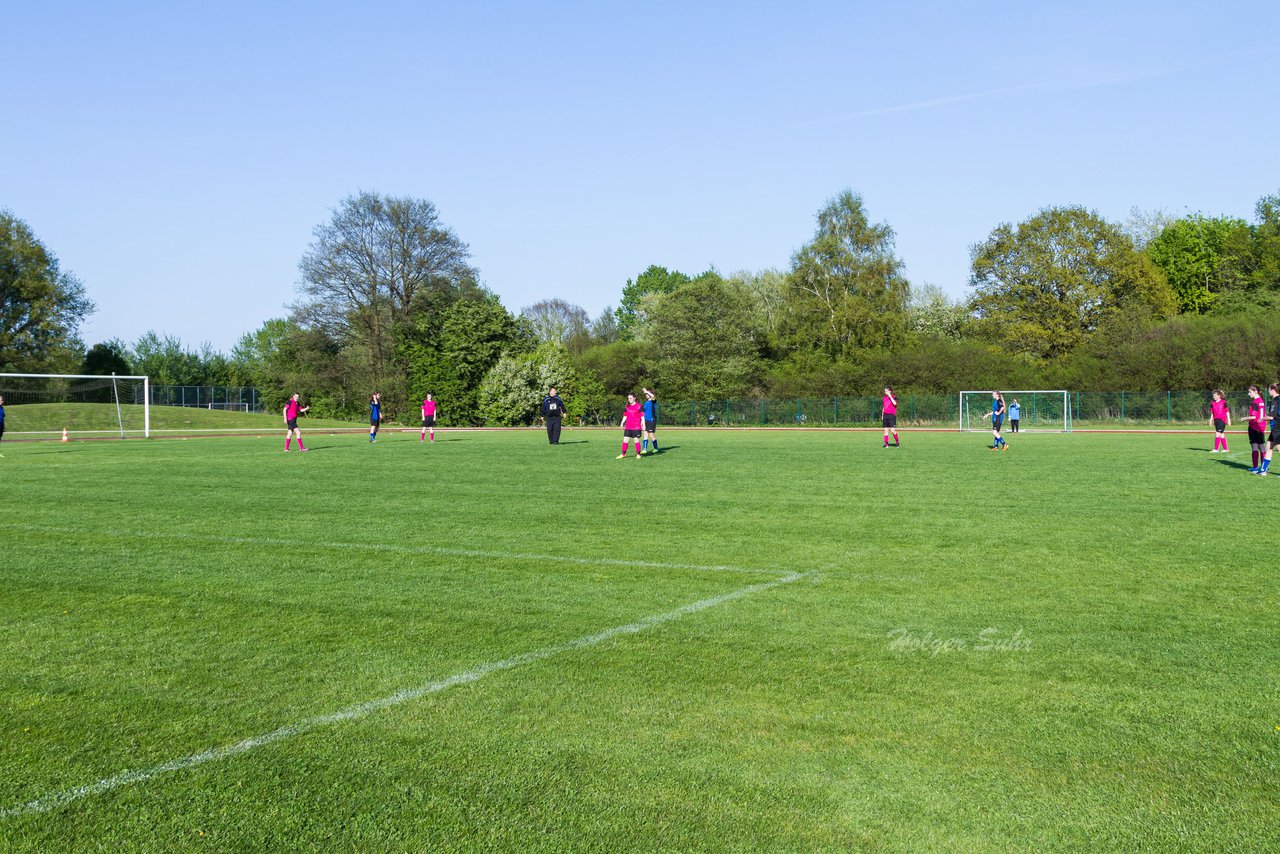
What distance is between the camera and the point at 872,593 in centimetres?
798

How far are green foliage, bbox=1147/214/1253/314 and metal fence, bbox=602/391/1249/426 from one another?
2256 centimetres

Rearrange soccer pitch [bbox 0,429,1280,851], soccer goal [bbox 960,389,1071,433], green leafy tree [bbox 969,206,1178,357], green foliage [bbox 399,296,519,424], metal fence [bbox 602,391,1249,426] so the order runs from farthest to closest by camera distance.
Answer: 1. green foliage [bbox 399,296,519,424]
2. green leafy tree [bbox 969,206,1178,357]
3. soccer goal [bbox 960,389,1071,433]
4. metal fence [bbox 602,391,1249,426]
5. soccer pitch [bbox 0,429,1280,851]

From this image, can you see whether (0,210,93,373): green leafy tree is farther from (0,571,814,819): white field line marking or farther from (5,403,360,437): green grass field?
(0,571,814,819): white field line marking

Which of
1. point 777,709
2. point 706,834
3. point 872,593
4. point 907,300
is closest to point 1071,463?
point 872,593

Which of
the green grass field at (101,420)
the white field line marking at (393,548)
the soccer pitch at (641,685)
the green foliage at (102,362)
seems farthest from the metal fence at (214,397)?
the soccer pitch at (641,685)

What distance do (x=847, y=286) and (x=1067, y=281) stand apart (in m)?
14.6

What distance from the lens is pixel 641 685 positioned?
212 inches

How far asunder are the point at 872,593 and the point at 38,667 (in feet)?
18.7

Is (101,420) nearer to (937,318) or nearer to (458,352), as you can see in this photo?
(458,352)

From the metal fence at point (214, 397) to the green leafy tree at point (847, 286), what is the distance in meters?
45.6

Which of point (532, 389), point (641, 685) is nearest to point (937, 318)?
point (532, 389)

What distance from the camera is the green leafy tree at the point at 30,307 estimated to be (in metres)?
68.9

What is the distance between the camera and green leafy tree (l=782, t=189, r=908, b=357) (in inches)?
2815

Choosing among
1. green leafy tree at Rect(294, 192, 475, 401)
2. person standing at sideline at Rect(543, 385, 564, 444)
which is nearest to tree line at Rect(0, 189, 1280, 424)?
green leafy tree at Rect(294, 192, 475, 401)
